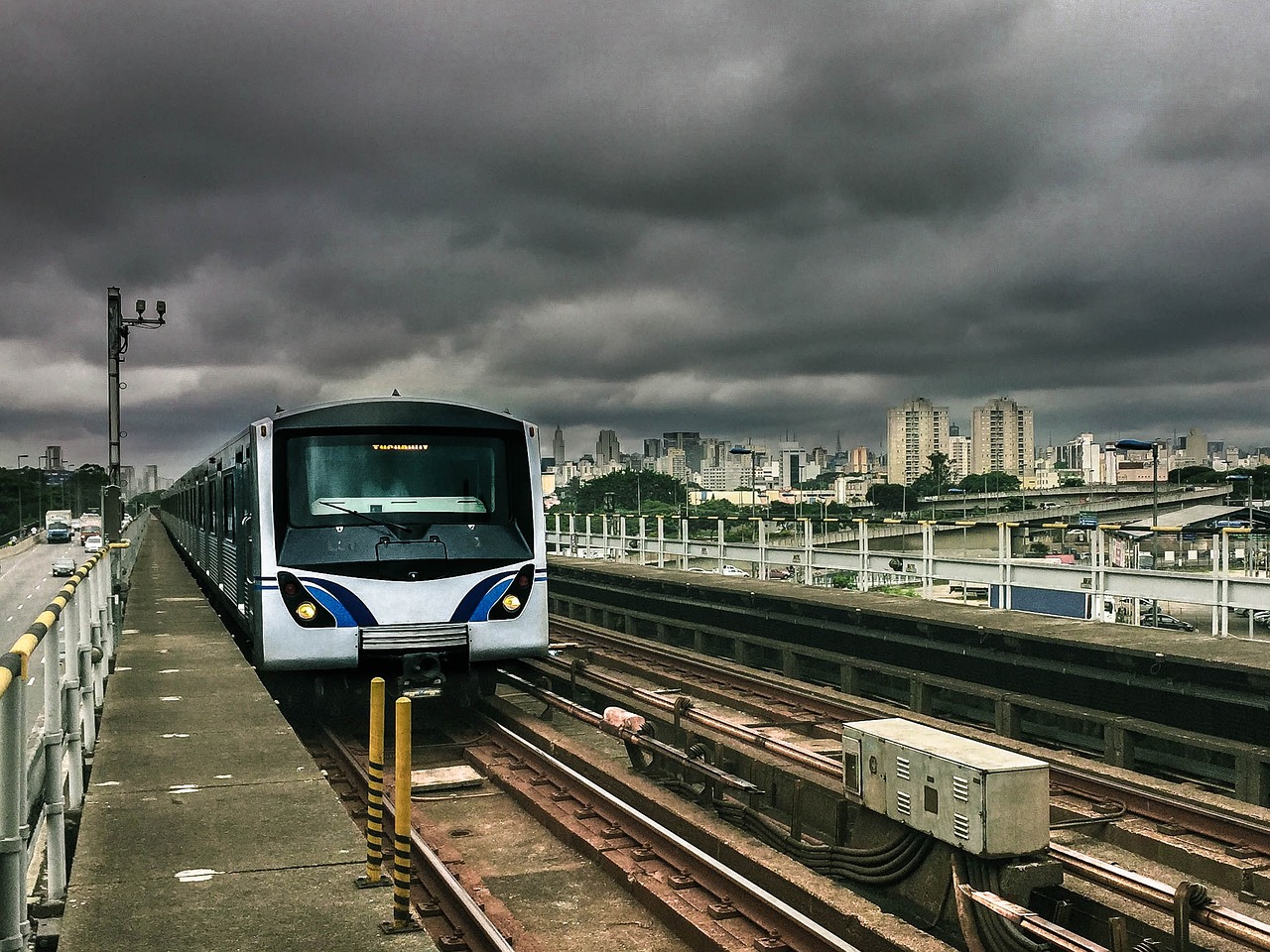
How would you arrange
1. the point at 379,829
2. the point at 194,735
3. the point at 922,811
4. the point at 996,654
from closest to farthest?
the point at 379,829, the point at 922,811, the point at 194,735, the point at 996,654

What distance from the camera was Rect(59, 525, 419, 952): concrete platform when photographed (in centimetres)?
508

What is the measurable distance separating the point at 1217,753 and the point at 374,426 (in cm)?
845

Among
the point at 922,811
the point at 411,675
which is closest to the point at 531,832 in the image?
the point at 411,675

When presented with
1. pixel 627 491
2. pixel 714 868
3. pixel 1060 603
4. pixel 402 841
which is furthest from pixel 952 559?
pixel 627 491

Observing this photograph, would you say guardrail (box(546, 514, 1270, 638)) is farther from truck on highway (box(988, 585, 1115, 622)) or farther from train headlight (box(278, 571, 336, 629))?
train headlight (box(278, 571, 336, 629))

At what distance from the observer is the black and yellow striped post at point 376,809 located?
19.1ft

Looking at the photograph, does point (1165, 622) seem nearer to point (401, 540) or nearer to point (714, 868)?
point (714, 868)

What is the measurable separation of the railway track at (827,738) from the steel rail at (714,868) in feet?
3.22

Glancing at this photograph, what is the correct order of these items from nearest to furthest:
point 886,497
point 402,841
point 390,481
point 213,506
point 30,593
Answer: point 402,841 → point 390,481 → point 213,506 → point 30,593 → point 886,497

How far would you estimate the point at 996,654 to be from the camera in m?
13.6

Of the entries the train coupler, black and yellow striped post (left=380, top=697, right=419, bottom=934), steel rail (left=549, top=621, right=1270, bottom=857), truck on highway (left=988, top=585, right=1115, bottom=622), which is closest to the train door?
the train coupler

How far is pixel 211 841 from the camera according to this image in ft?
20.8

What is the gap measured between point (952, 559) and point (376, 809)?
11939 mm

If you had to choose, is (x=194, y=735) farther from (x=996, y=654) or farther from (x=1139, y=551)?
(x=1139, y=551)
